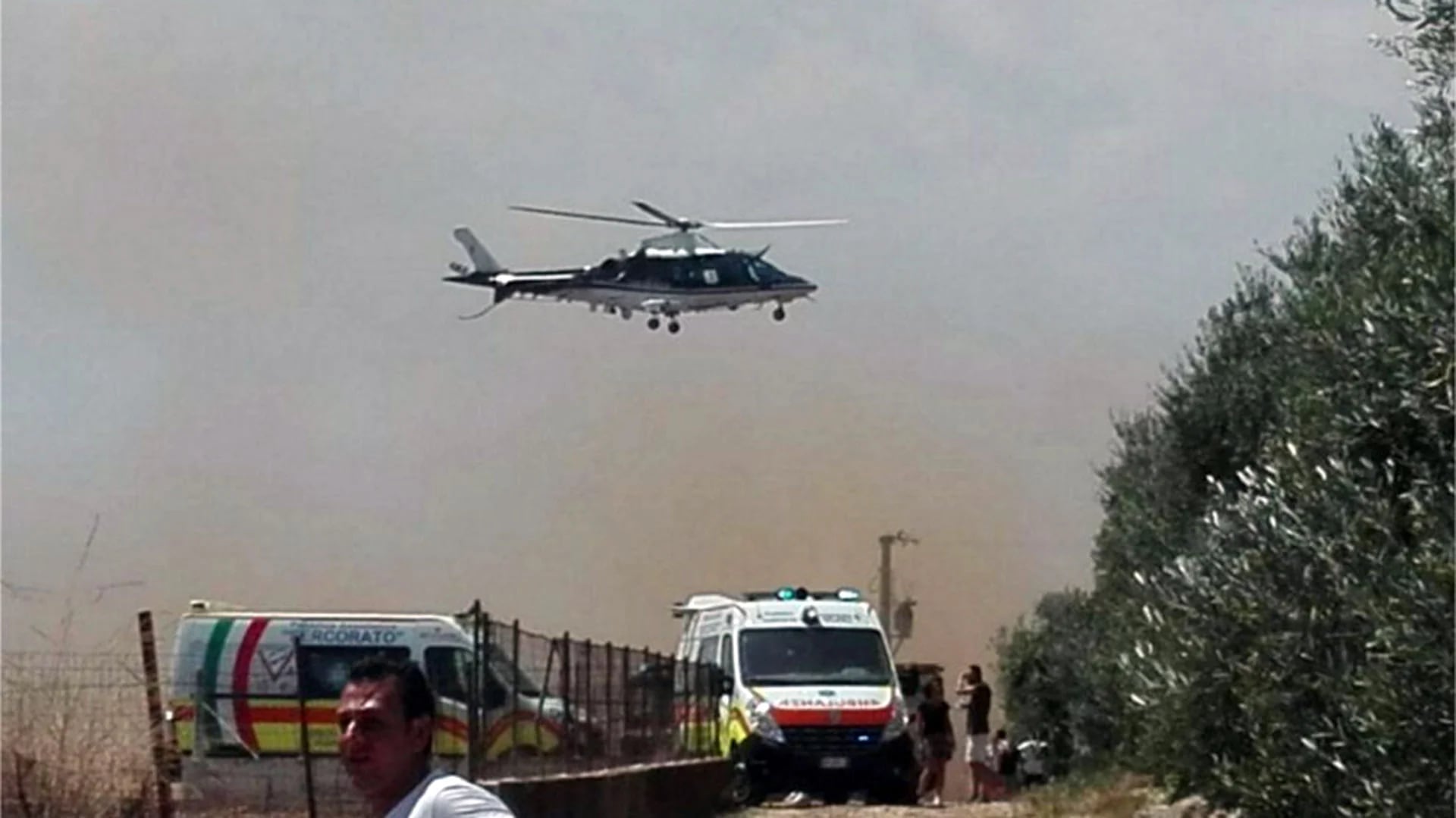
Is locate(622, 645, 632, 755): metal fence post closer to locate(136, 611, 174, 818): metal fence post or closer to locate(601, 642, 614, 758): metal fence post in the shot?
locate(601, 642, 614, 758): metal fence post

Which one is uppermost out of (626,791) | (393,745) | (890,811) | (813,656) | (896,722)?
(813,656)

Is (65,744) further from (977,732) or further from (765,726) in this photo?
(977,732)

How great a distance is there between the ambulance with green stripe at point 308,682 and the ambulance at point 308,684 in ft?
0.04

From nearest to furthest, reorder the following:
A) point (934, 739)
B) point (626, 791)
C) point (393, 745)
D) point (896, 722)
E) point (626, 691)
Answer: point (393, 745) → point (626, 791) → point (626, 691) → point (896, 722) → point (934, 739)

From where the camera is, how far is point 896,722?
28.4 metres

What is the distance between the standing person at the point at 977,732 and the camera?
96.7 ft

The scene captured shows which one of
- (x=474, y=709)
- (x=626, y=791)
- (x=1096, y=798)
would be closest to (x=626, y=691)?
(x=626, y=791)

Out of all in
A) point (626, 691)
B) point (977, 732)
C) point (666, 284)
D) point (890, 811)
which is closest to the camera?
point (626, 691)

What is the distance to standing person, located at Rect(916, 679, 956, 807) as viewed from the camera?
28.8 m

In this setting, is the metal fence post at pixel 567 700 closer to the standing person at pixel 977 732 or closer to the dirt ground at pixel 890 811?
the dirt ground at pixel 890 811

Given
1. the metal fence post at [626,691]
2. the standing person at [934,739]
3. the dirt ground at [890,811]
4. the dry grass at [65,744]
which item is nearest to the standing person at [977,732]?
the standing person at [934,739]

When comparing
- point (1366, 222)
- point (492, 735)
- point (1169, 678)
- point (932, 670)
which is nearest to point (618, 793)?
point (492, 735)

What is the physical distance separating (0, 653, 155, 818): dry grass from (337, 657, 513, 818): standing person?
785 cm

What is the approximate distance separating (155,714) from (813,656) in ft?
51.2
